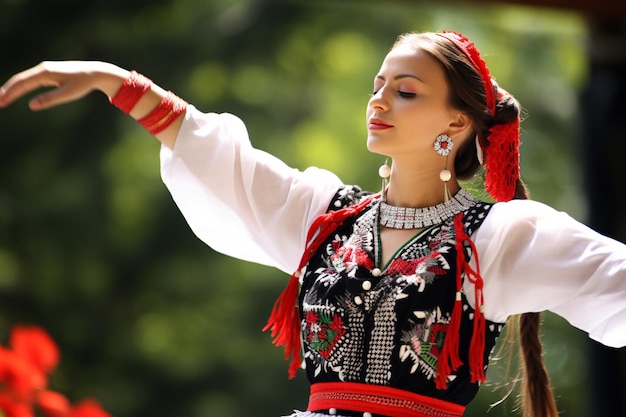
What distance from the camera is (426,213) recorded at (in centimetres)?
194

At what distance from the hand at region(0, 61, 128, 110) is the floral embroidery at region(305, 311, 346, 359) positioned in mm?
549

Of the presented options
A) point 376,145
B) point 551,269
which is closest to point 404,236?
point 376,145

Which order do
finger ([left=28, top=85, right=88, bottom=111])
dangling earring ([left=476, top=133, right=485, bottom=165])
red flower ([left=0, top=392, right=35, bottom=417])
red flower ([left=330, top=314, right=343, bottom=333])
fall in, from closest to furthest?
red flower ([left=0, top=392, right=35, bottom=417]) < finger ([left=28, top=85, right=88, bottom=111]) < red flower ([left=330, top=314, right=343, bottom=333]) < dangling earring ([left=476, top=133, right=485, bottom=165])

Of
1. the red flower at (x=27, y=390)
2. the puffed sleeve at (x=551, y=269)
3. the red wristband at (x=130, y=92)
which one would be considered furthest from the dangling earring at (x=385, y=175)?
the red flower at (x=27, y=390)

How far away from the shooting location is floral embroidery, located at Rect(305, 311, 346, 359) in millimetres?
1873

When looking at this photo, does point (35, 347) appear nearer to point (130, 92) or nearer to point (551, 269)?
point (130, 92)

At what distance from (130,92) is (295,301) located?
51 centimetres

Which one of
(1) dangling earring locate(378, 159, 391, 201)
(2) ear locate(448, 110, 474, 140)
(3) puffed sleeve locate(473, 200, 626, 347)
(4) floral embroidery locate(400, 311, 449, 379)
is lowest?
(4) floral embroidery locate(400, 311, 449, 379)

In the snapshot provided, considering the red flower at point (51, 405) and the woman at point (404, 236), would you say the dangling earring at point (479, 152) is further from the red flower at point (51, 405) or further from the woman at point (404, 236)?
the red flower at point (51, 405)

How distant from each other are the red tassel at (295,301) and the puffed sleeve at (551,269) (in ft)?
0.93

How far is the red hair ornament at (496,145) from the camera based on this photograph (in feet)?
6.43

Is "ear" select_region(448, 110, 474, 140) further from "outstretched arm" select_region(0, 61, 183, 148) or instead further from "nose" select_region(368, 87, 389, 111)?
"outstretched arm" select_region(0, 61, 183, 148)

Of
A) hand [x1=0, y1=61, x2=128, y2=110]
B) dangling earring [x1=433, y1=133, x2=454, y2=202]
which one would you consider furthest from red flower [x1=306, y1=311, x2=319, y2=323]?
hand [x1=0, y1=61, x2=128, y2=110]

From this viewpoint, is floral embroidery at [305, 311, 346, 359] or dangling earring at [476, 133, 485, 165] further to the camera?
dangling earring at [476, 133, 485, 165]
